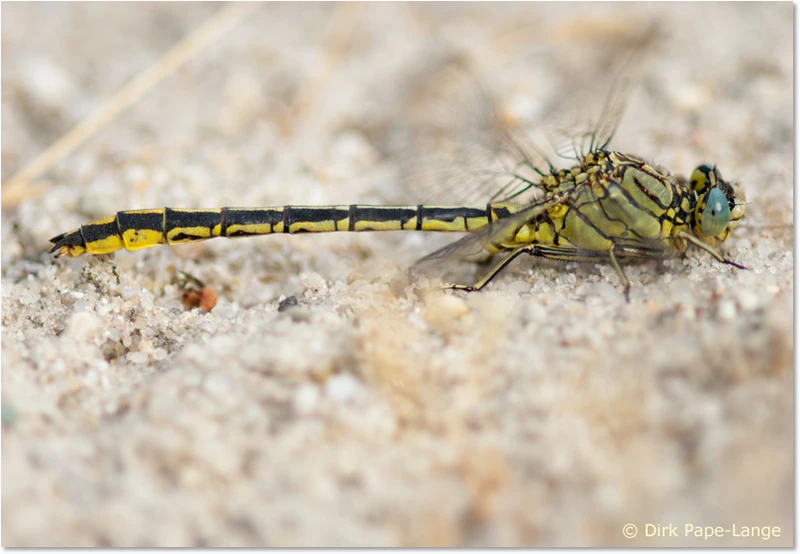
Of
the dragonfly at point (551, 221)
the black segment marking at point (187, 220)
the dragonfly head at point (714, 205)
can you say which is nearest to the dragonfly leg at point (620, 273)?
the dragonfly at point (551, 221)

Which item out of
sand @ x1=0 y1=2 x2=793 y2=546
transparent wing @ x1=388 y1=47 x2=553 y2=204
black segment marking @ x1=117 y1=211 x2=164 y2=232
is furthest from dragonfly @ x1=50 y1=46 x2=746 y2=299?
transparent wing @ x1=388 y1=47 x2=553 y2=204

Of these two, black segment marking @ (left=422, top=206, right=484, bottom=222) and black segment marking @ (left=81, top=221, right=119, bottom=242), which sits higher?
black segment marking @ (left=422, top=206, right=484, bottom=222)

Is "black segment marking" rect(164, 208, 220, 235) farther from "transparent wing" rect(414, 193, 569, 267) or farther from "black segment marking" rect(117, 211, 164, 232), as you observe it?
"transparent wing" rect(414, 193, 569, 267)

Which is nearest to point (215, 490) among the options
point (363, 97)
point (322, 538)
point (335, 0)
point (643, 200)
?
point (322, 538)

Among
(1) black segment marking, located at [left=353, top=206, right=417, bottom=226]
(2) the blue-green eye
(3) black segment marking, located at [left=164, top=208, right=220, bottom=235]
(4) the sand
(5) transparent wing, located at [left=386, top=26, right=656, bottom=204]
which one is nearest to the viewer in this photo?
(4) the sand

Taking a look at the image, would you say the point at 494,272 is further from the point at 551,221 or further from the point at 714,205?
the point at 714,205

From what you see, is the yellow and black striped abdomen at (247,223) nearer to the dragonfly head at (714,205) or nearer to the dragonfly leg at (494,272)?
the dragonfly leg at (494,272)

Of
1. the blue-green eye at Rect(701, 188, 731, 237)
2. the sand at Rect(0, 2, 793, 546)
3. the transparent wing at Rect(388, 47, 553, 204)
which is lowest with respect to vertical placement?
the sand at Rect(0, 2, 793, 546)
